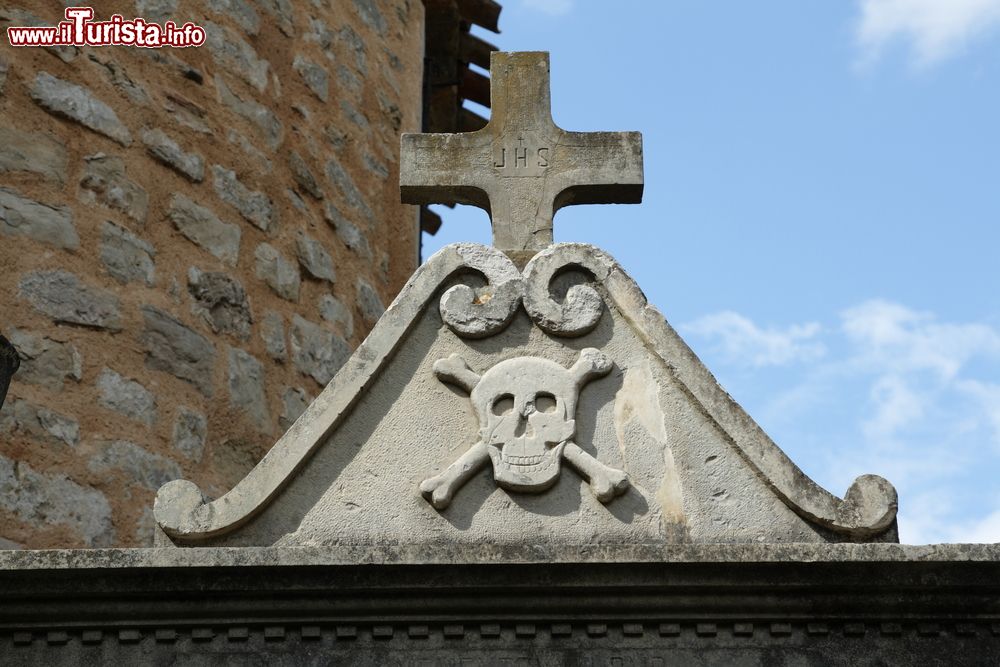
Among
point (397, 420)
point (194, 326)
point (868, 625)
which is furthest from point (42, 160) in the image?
point (868, 625)

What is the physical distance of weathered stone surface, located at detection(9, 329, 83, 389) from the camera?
514 centimetres

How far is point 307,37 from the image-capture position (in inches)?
275

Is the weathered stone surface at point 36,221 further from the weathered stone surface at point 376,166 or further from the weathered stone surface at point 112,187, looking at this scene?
the weathered stone surface at point 376,166

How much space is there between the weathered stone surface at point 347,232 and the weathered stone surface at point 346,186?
0.12m

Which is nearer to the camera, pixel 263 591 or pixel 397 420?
pixel 263 591

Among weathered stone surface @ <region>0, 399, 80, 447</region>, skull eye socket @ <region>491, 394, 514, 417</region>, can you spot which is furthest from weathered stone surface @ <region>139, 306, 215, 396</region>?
skull eye socket @ <region>491, 394, 514, 417</region>

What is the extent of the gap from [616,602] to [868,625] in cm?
59

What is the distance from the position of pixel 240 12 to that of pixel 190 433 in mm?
1991

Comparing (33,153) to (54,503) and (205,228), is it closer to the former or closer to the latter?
(205,228)

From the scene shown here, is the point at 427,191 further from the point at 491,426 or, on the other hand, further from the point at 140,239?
the point at 140,239

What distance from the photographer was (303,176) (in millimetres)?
6629

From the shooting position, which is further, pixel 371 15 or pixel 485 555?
pixel 371 15

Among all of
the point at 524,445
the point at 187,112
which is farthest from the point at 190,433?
the point at 524,445

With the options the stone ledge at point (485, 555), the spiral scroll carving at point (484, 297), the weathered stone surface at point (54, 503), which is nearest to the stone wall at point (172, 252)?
the weathered stone surface at point (54, 503)
